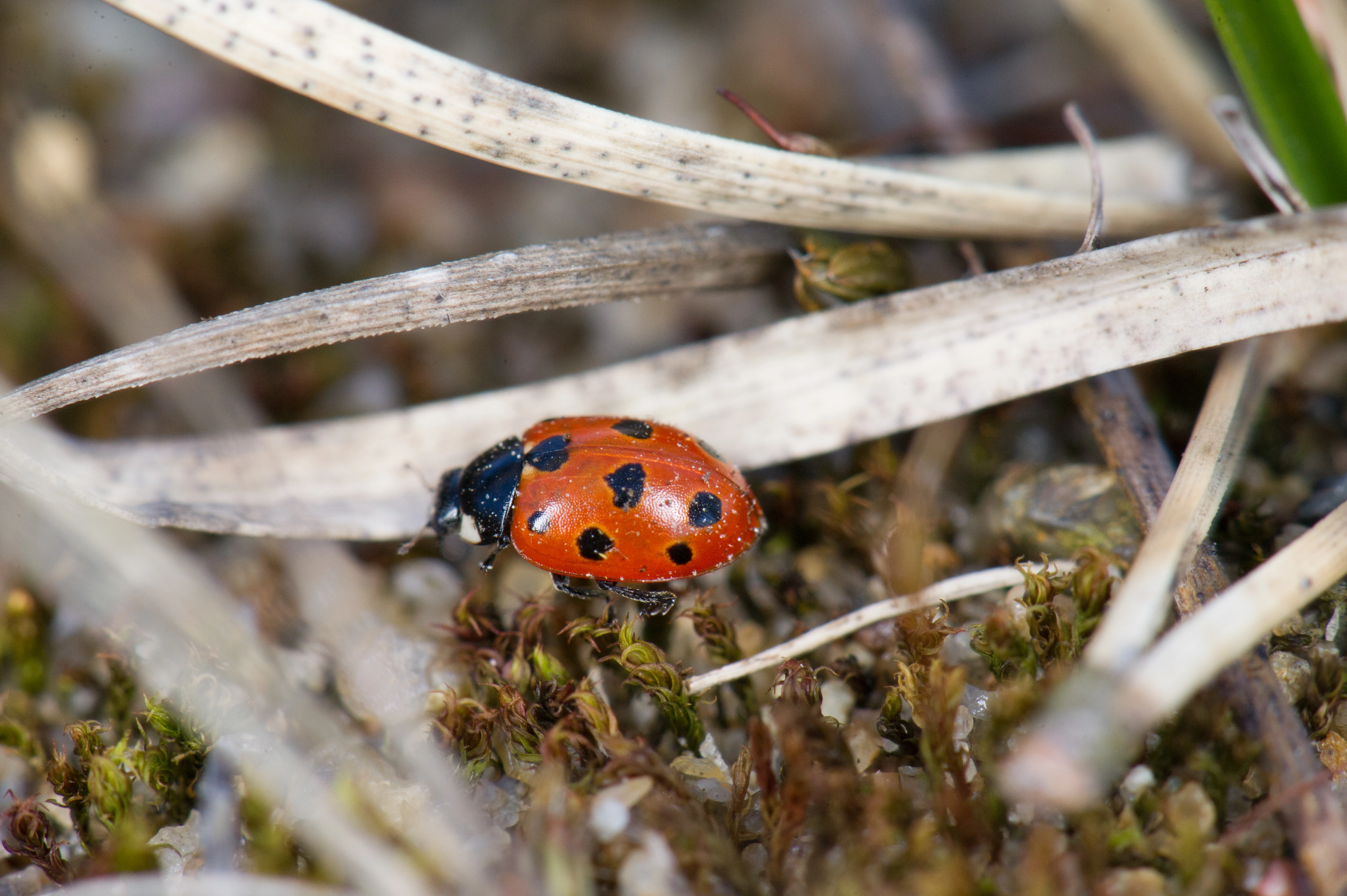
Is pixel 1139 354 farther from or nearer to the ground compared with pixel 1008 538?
farther from the ground

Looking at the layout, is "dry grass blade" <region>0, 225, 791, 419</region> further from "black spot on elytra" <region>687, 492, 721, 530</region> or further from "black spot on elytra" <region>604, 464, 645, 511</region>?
"black spot on elytra" <region>687, 492, 721, 530</region>

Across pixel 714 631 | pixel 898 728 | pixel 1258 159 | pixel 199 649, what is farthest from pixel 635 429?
pixel 1258 159

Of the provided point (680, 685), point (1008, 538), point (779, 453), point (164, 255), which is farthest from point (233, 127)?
point (1008, 538)

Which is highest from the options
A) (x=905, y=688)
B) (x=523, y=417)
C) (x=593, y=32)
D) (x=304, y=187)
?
(x=593, y=32)

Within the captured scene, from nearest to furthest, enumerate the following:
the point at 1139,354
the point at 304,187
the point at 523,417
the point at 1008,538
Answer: the point at 1139,354 < the point at 1008,538 < the point at 523,417 < the point at 304,187

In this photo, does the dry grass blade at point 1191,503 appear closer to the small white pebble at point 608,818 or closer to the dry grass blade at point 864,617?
the dry grass blade at point 864,617

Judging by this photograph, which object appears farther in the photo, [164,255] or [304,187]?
[304,187]

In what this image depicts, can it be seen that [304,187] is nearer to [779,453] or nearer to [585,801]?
[779,453]
